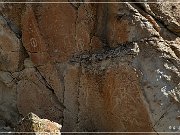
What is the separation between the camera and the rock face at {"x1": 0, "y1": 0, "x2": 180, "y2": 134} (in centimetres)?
648

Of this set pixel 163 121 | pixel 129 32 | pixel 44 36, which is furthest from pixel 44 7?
pixel 163 121

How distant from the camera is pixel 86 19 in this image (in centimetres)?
698

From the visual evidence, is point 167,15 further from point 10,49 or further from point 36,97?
point 10,49

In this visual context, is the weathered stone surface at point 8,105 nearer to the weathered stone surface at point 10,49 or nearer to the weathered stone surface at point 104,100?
the weathered stone surface at point 10,49

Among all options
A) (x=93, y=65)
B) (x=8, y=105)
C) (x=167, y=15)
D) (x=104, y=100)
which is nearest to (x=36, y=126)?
(x=104, y=100)

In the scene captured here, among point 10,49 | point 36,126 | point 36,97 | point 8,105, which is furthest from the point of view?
point 8,105

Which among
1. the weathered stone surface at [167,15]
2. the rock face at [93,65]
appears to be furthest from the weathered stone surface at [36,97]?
the weathered stone surface at [167,15]

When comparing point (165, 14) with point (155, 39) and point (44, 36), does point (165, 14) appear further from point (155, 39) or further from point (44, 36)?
point (44, 36)

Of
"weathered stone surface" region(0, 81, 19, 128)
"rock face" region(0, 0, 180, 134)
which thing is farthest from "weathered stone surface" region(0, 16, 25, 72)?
"weathered stone surface" region(0, 81, 19, 128)

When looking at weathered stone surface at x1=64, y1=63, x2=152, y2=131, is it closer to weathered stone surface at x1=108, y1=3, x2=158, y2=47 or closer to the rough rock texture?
weathered stone surface at x1=108, y1=3, x2=158, y2=47

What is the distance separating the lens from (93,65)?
6840mm

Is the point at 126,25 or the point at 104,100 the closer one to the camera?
the point at 126,25

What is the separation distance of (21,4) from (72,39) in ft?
3.53

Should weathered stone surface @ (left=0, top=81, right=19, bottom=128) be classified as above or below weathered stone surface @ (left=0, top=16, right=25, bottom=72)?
below
